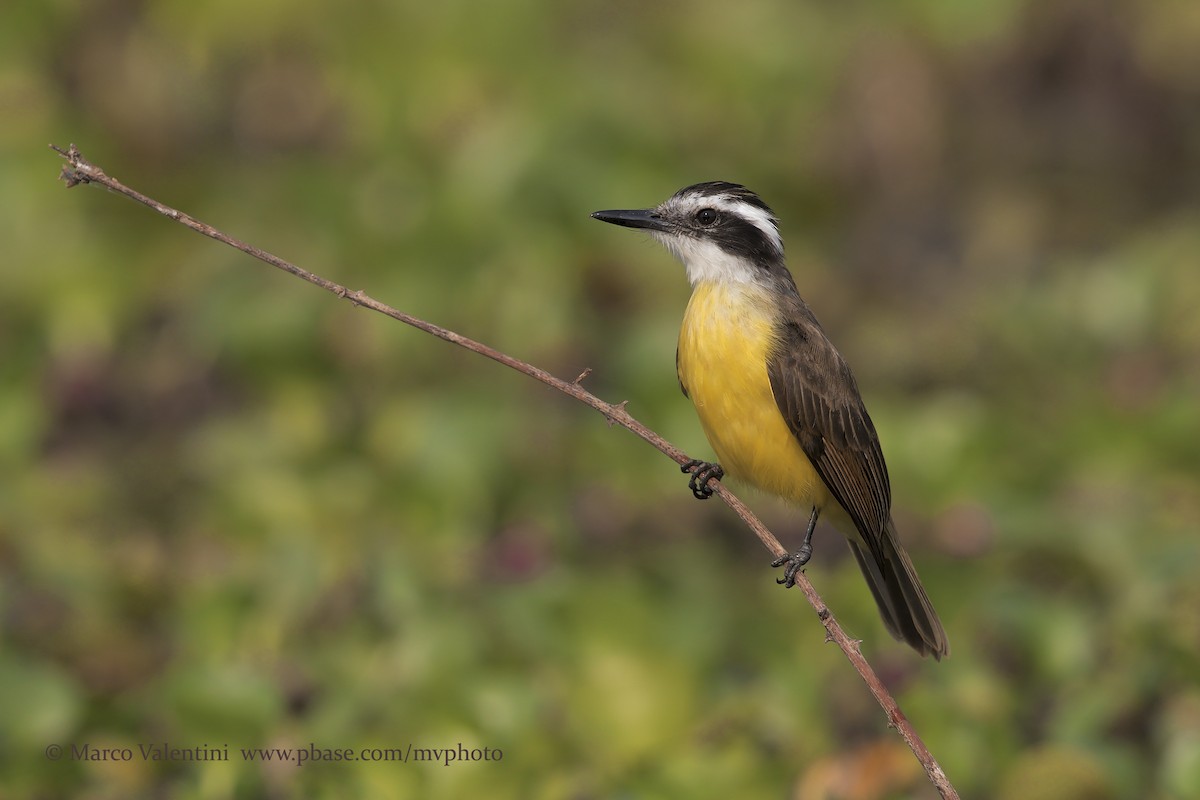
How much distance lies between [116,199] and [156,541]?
2980mm

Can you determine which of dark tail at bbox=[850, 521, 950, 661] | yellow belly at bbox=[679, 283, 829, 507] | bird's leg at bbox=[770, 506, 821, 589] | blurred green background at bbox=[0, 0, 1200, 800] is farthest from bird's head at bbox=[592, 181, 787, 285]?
blurred green background at bbox=[0, 0, 1200, 800]

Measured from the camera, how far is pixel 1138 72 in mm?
11102

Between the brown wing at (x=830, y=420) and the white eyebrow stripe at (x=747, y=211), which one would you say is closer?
the brown wing at (x=830, y=420)

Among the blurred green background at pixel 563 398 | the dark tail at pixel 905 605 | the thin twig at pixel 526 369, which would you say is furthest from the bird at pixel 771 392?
the blurred green background at pixel 563 398

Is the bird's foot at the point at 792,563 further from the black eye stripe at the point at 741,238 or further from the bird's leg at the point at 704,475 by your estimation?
the black eye stripe at the point at 741,238

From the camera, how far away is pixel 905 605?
217 inches

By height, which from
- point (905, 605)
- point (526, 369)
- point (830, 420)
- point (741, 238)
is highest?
point (741, 238)

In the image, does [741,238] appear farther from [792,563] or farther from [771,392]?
[792,563]

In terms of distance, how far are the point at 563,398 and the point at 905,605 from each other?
11.3 ft

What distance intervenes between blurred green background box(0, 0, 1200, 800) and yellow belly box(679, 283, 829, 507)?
103 centimetres

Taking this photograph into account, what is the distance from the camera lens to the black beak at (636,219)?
5249mm

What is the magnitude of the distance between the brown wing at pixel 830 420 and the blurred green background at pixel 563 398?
90 cm

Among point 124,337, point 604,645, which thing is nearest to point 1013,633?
point 604,645

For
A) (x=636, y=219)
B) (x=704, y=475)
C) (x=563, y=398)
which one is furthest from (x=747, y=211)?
(x=563, y=398)
